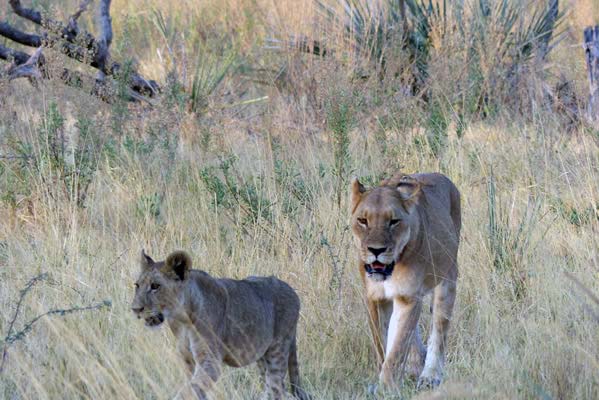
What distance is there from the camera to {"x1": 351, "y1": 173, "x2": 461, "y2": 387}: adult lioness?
15.0 ft

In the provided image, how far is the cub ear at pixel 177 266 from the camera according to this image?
3.89m

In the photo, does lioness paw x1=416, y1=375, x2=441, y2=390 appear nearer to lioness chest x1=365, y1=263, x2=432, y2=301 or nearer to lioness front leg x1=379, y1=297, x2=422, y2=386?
Answer: lioness front leg x1=379, y1=297, x2=422, y2=386

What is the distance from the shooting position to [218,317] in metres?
4.07

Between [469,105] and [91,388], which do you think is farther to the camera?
[469,105]

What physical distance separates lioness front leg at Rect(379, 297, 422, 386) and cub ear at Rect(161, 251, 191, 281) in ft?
3.98

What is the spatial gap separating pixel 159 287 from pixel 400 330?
139cm

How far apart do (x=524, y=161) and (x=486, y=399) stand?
3964 mm

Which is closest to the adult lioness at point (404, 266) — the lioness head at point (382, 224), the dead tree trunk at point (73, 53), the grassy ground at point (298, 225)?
the lioness head at point (382, 224)

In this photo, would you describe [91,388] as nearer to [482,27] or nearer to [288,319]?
[288,319]

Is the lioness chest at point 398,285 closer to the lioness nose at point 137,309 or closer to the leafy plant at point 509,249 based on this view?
the leafy plant at point 509,249

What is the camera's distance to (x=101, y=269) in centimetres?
556

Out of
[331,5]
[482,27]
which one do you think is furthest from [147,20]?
[482,27]

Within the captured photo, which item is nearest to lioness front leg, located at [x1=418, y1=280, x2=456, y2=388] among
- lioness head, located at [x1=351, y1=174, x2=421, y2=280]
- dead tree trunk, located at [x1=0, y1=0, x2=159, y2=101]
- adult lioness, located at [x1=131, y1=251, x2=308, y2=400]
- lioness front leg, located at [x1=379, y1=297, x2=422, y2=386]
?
lioness front leg, located at [x1=379, y1=297, x2=422, y2=386]

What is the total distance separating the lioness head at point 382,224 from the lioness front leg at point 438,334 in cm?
53
